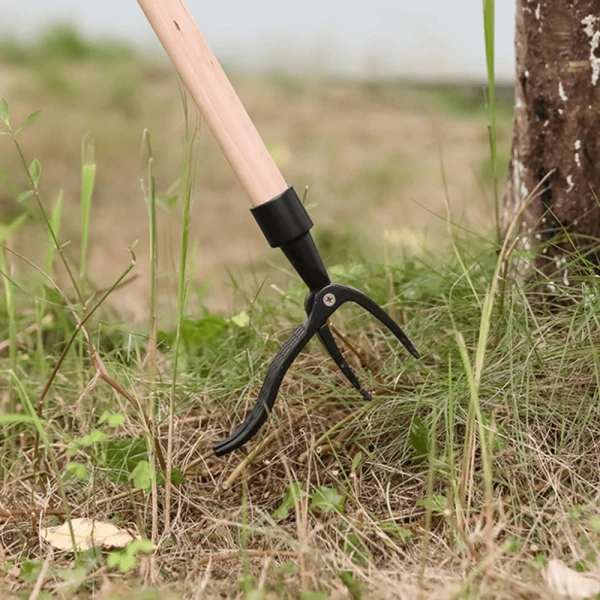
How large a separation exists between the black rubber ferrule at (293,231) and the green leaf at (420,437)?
0.29m

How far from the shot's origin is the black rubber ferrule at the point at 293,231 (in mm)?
1231

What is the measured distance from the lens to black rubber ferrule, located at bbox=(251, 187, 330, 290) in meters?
1.23

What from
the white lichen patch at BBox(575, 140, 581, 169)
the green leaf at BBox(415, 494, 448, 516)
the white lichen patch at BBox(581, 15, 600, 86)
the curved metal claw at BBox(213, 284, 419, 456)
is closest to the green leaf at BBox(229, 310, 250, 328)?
the curved metal claw at BBox(213, 284, 419, 456)

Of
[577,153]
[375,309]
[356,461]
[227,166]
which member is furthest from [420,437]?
[227,166]

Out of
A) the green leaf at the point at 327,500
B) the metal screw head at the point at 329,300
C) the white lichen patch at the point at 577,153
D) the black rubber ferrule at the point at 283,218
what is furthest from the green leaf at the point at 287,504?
the white lichen patch at the point at 577,153

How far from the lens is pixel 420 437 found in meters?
1.29

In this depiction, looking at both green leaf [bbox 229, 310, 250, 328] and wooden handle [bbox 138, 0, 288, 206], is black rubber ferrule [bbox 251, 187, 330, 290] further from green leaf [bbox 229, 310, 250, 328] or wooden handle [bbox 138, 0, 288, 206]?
green leaf [bbox 229, 310, 250, 328]

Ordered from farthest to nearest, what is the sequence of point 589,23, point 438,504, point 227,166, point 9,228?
point 227,166 < point 9,228 < point 589,23 < point 438,504

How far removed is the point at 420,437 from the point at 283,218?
44cm

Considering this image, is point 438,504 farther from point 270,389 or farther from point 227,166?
point 227,166

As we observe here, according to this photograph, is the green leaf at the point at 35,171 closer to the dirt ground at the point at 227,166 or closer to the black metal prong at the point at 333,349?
the black metal prong at the point at 333,349

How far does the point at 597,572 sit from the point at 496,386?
15.5 inches

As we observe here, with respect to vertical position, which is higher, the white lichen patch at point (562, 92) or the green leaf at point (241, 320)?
the white lichen patch at point (562, 92)

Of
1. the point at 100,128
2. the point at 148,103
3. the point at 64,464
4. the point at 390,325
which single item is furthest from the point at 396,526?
the point at 148,103
